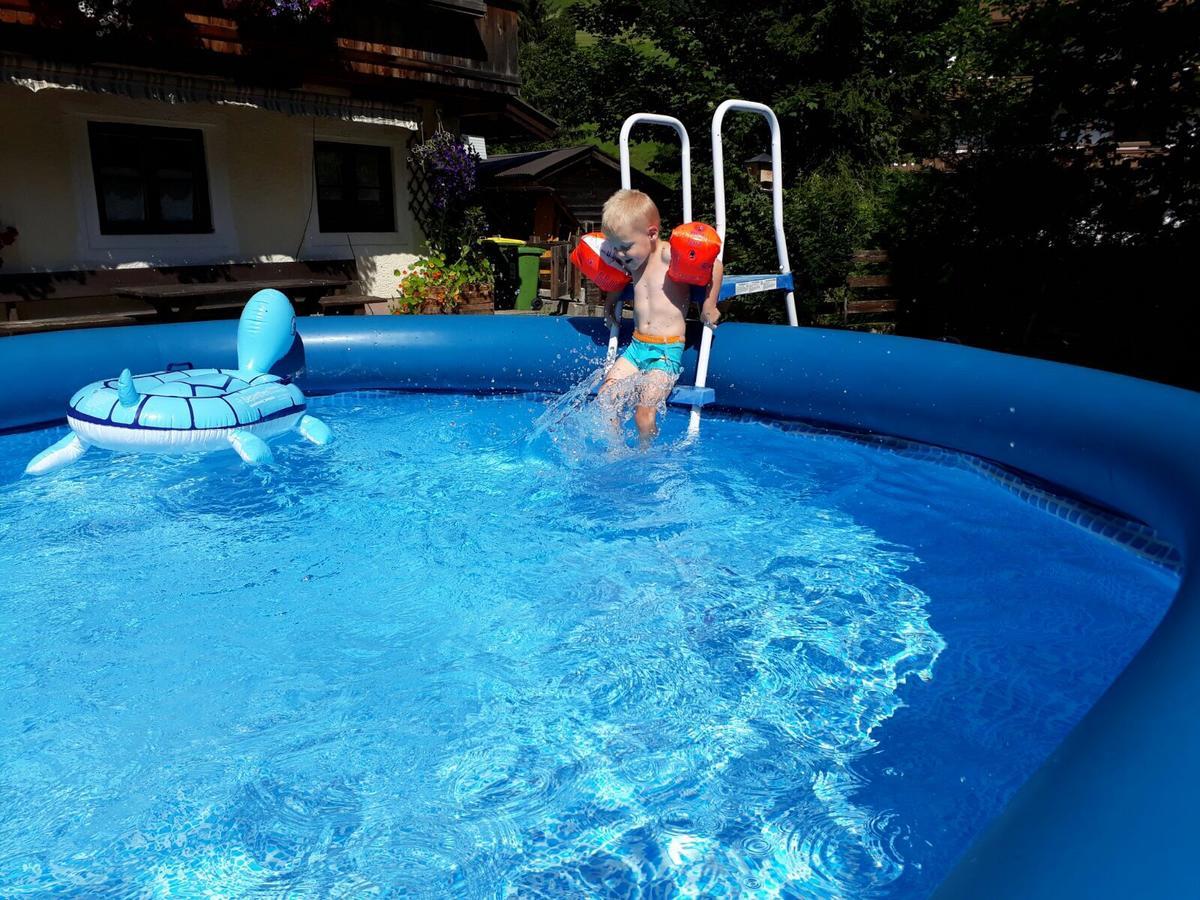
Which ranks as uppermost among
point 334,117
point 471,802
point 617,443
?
point 334,117

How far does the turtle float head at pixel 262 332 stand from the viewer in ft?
17.1

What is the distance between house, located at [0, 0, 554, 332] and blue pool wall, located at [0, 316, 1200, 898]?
280 centimetres

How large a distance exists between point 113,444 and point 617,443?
2.55m

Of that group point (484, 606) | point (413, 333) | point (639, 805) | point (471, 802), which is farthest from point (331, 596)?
point (413, 333)

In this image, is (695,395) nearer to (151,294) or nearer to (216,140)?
(151,294)

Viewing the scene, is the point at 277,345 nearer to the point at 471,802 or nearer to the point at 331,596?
the point at 331,596

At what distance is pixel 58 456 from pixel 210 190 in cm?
578

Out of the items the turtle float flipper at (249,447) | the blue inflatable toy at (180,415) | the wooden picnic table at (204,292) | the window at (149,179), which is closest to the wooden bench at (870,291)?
the wooden picnic table at (204,292)

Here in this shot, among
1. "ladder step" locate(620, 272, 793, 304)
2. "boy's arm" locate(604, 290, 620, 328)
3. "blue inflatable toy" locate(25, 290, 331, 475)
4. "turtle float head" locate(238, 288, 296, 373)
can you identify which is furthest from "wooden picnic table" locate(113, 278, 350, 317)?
"ladder step" locate(620, 272, 793, 304)

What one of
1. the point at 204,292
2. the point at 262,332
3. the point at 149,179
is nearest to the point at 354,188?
the point at 149,179

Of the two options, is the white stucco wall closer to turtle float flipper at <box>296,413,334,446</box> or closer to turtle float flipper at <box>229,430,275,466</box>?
turtle float flipper at <box>296,413,334,446</box>

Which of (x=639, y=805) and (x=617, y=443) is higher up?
(x=617, y=443)

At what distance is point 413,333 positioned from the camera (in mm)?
6160

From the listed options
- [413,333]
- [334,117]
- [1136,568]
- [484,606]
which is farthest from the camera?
[334,117]
